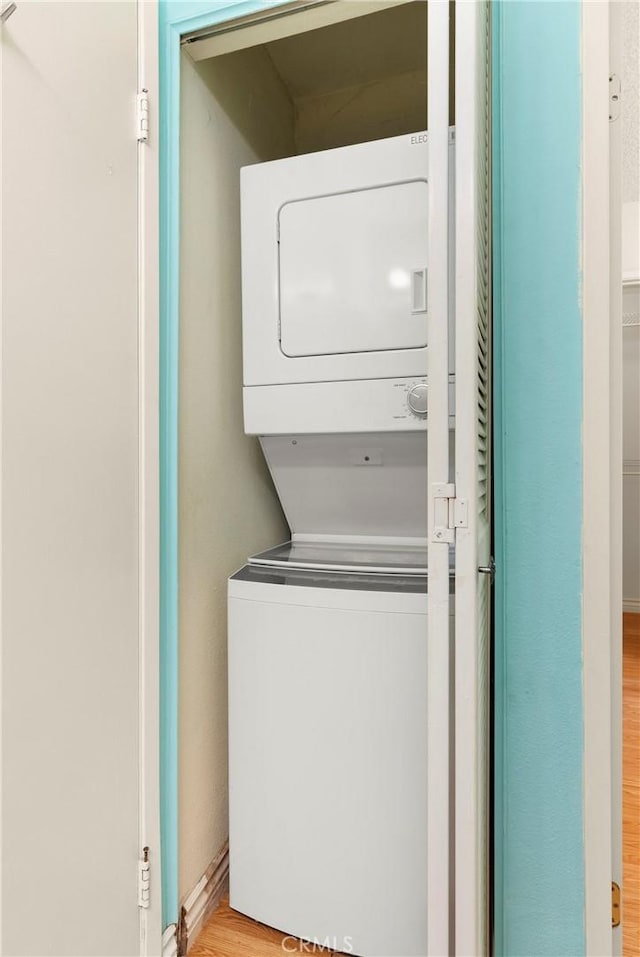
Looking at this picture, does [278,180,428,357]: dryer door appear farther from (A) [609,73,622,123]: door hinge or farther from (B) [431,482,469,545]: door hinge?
(B) [431,482,469,545]: door hinge

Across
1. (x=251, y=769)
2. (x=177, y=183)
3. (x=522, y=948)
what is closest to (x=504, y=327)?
(x=177, y=183)

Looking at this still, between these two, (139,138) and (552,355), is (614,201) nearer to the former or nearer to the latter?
(552,355)

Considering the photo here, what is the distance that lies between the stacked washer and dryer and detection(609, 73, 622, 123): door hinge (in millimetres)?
405

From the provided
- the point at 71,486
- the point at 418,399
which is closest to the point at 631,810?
the point at 418,399

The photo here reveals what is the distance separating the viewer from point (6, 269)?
0.83m

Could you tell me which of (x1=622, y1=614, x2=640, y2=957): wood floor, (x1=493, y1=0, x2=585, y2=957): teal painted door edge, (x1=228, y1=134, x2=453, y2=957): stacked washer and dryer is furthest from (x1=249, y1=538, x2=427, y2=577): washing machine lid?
(x1=622, y1=614, x2=640, y2=957): wood floor

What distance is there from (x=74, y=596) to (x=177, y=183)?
1007mm

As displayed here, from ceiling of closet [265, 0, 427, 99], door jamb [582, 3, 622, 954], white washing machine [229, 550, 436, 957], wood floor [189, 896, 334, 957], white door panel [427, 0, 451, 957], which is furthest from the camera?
ceiling of closet [265, 0, 427, 99]

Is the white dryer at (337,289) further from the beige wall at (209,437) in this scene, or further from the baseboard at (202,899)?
the baseboard at (202,899)

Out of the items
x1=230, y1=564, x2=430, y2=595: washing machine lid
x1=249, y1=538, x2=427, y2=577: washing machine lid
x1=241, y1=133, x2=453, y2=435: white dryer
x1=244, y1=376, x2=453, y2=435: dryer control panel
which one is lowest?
x1=230, y1=564, x2=430, y2=595: washing machine lid

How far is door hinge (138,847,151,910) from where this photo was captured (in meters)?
1.14

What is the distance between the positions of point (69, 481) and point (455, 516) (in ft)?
2.28

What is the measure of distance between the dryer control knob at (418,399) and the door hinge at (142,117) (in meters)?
0.85

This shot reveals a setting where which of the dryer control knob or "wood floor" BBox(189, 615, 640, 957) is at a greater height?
the dryer control knob
